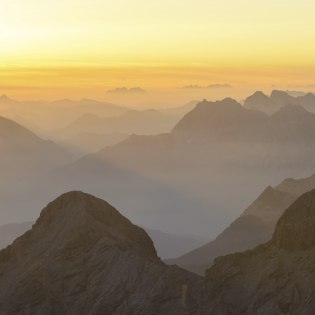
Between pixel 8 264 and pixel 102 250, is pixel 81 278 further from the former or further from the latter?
pixel 8 264

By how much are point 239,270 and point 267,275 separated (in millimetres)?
6772

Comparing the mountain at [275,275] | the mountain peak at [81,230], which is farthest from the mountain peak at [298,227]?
the mountain peak at [81,230]

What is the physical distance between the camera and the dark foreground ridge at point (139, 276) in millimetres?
117312

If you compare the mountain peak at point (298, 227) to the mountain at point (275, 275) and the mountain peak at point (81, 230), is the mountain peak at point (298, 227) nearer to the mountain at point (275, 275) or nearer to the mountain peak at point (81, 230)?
the mountain at point (275, 275)

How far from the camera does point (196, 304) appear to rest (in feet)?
384

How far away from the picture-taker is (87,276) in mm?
123125

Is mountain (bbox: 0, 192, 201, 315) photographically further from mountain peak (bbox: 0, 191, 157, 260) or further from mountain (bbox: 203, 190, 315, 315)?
mountain (bbox: 203, 190, 315, 315)

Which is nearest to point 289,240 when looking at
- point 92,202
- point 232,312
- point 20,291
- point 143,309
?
point 232,312

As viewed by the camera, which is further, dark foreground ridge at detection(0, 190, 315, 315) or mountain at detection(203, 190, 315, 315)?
dark foreground ridge at detection(0, 190, 315, 315)

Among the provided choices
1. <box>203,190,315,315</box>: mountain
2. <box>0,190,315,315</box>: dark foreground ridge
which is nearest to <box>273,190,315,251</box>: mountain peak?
<box>203,190,315,315</box>: mountain

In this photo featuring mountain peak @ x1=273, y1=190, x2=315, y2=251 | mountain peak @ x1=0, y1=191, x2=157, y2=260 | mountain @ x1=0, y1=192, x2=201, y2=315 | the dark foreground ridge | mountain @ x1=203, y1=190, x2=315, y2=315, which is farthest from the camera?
mountain peak @ x1=0, y1=191, x2=157, y2=260

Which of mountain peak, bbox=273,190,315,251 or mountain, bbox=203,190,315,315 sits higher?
mountain peak, bbox=273,190,315,251

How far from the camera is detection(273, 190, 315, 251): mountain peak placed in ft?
410

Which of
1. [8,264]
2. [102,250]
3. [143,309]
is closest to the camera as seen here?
[143,309]
